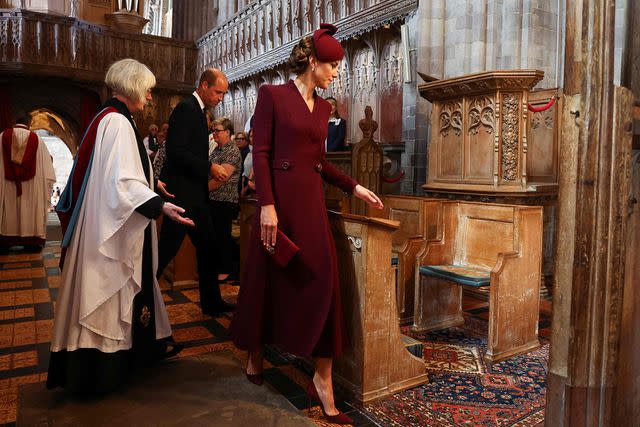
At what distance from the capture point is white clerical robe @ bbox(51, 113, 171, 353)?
2256mm

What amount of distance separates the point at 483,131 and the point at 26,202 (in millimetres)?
6126

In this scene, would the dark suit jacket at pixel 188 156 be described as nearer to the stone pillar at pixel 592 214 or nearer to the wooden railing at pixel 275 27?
the stone pillar at pixel 592 214

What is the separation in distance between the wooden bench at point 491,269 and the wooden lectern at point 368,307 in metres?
0.95

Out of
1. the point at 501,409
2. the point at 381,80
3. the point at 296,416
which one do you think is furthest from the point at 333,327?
the point at 381,80

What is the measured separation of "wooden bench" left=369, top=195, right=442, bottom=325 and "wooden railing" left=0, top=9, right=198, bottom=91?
10592mm

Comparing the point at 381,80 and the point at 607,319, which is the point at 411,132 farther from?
the point at 607,319

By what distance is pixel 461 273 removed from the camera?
3.54m

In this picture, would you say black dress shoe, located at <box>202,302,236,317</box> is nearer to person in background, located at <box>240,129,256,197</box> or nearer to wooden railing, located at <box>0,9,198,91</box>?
person in background, located at <box>240,129,256,197</box>

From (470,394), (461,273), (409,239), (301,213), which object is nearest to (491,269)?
(461,273)

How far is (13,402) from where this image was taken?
2.44 m

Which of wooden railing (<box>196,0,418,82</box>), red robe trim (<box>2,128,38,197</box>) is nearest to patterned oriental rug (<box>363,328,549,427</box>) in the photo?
wooden railing (<box>196,0,418,82</box>)

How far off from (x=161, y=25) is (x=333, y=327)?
2334 cm

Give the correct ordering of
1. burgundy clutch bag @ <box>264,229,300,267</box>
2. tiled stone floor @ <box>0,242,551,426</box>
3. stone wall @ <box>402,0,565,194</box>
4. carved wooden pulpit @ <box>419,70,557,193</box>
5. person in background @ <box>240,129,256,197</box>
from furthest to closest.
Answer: stone wall @ <box>402,0,565,194</box> < person in background @ <box>240,129,256,197</box> < carved wooden pulpit @ <box>419,70,557,193</box> < tiled stone floor @ <box>0,242,551,426</box> < burgundy clutch bag @ <box>264,229,300,267</box>

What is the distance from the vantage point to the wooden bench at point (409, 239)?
391cm
